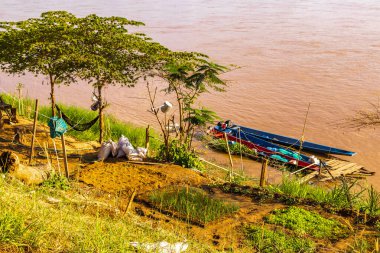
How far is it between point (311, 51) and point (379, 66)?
3.89 meters

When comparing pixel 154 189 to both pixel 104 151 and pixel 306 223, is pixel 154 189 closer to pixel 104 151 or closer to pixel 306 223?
pixel 104 151

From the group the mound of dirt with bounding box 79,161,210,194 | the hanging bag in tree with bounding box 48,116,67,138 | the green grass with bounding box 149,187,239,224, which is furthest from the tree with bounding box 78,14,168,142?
the green grass with bounding box 149,187,239,224

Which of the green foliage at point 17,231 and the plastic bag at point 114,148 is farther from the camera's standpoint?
the plastic bag at point 114,148

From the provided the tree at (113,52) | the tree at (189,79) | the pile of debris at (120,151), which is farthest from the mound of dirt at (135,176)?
the tree at (113,52)

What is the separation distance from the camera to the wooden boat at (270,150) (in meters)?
11.8

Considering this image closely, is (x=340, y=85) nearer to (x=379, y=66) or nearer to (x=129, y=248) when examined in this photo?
(x=379, y=66)

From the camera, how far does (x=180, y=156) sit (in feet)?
29.0

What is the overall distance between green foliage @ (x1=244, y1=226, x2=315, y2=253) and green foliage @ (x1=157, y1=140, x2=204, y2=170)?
3381 millimetres

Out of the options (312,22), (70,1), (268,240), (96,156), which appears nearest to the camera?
(268,240)

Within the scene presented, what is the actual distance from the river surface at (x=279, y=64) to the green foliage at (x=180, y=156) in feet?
17.4

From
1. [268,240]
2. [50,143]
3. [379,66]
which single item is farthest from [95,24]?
[379,66]

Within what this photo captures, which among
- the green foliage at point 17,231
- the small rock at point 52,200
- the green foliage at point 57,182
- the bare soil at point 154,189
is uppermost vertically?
the green foliage at point 17,231

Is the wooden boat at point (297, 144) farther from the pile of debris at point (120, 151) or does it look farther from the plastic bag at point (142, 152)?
the pile of debris at point (120, 151)

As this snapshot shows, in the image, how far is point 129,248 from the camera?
359 cm
